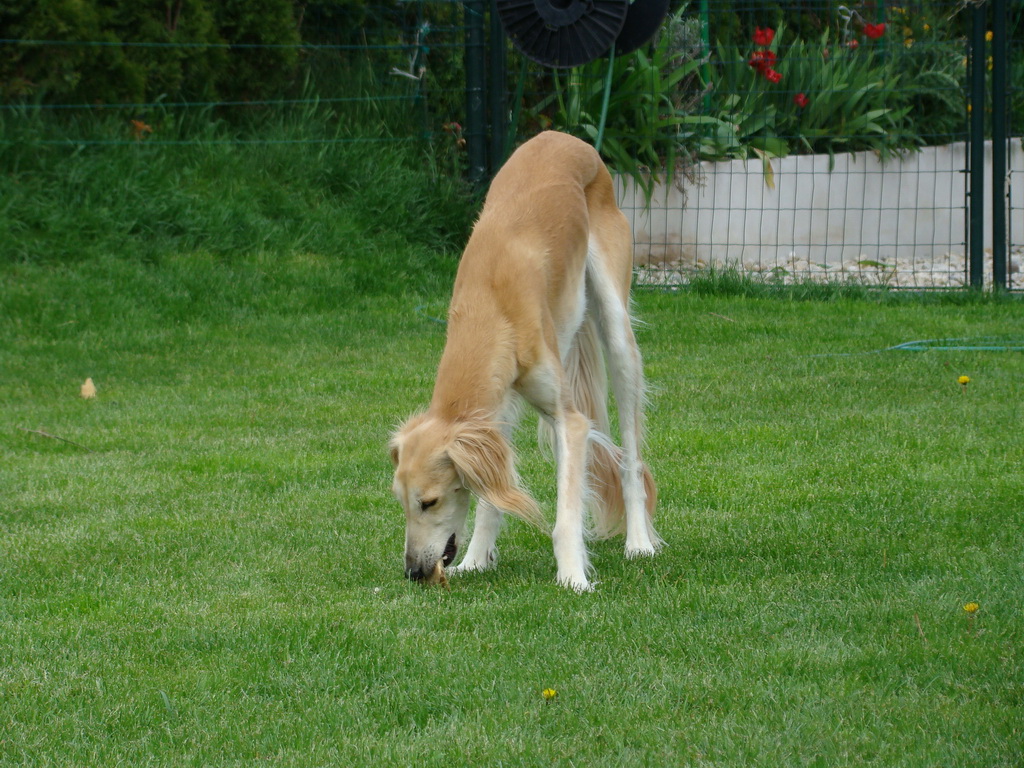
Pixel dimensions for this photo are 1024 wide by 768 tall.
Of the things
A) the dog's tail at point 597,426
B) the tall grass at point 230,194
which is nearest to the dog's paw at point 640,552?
the dog's tail at point 597,426

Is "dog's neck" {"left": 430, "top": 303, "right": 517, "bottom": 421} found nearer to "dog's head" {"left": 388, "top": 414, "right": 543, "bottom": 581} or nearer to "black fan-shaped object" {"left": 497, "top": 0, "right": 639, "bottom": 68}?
"dog's head" {"left": 388, "top": 414, "right": 543, "bottom": 581}

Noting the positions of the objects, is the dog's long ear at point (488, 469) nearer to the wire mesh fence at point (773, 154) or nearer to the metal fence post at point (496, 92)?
the wire mesh fence at point (773, 154)

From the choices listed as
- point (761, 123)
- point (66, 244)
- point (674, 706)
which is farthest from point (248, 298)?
point (674, 706)

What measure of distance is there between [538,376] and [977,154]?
6.43 meters

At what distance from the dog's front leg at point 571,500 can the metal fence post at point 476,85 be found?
663 cm

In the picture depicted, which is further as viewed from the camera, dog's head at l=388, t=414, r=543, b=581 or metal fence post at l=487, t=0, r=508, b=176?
metal fence post at l=487, t=0, r=508, b=176

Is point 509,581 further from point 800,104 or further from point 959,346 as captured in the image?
point 800,104

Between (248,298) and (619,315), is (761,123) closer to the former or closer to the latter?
(248,298)

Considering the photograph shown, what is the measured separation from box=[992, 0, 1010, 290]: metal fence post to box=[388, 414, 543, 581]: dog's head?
21.1ft

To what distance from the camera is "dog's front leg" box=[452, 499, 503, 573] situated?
14.5 ft

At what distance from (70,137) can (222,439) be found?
16.0 ft

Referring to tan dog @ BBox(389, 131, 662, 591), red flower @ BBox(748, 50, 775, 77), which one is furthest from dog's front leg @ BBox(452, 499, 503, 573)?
red flower @ BBox(748, 50, 775, 77)

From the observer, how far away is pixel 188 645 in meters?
3.54

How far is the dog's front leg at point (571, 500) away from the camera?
4.05 meters
